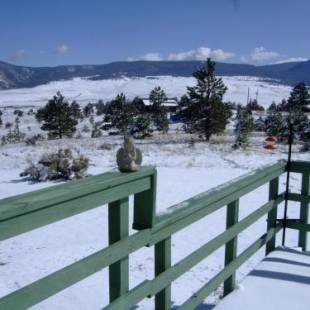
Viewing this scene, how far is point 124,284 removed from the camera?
7.00 ft

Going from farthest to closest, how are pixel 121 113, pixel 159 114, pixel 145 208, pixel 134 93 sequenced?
pixel 134 93
pixel 159 114
pixel 121 113
pixel 145 208

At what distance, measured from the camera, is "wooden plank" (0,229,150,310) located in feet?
5.06

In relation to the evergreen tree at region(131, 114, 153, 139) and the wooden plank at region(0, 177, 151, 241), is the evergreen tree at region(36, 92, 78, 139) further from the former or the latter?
the wooden plank at region(0, 177, 151, 241)

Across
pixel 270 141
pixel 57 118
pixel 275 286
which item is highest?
pixel 275 286

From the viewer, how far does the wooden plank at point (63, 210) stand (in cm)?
147

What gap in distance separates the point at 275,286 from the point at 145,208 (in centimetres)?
178

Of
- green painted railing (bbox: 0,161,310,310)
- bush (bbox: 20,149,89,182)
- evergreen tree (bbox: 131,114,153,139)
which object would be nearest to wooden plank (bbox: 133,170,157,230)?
green painted railing (bbox: 0,161,310,310)

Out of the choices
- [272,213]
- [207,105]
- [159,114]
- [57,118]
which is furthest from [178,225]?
[159,114]

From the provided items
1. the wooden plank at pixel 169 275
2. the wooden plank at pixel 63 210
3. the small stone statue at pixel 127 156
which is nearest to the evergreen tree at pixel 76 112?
the wooden plank at pixel 169 275

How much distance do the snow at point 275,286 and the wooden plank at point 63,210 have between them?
5.12 feet

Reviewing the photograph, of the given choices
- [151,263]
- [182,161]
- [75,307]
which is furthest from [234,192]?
[182,161]

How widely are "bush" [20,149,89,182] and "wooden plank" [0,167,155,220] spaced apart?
35.8 feet

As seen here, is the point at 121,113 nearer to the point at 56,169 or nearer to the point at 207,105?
the point at 207,105

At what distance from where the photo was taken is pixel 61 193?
1.68 m
